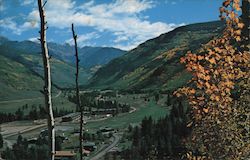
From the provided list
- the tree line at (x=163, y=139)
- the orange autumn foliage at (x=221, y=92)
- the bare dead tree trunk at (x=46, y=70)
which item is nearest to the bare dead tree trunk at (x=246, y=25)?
the orange autumn foliage at (x=221, y=92)

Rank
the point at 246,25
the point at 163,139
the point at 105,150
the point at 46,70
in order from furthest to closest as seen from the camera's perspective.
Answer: the point at 105,150 → the point at 163,139 → the point at 246,25 → the point at 46,70

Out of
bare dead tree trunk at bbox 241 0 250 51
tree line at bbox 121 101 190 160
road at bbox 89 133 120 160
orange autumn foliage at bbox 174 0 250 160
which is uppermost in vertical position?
bare dead tree trunk at bbox 241 0 250 51

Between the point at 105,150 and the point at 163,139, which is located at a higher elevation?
the point at 163,139

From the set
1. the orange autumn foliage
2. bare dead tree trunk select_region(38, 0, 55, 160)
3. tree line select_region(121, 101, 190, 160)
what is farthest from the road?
bare dead tree trunk select_region(38, 0, 55, 160)

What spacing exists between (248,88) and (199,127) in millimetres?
2531

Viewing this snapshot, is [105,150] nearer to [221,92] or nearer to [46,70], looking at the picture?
[221,92]

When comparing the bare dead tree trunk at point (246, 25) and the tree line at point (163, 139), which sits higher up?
the bare dead tree trunk at point (246, 25)

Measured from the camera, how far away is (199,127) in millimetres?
16156

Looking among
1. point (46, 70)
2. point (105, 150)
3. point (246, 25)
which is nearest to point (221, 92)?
point (246, 25)

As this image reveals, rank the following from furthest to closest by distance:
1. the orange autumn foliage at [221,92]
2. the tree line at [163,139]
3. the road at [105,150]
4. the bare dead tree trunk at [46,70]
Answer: the road at [105,150] → the tree line at [163,139] → the orange autumn foliage at [221,92] → the bare dead tree trunk at [46,70]

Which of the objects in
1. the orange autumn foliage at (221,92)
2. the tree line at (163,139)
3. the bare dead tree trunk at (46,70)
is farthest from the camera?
the tree line at (163,139)

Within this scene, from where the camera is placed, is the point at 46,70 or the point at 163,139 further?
the point at 163,139

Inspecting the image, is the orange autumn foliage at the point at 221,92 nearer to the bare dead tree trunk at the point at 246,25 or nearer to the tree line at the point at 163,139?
the bare dead tree trunk at the point at 246,25

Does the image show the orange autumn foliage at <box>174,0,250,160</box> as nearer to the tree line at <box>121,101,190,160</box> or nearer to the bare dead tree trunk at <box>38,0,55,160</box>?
the bare dead tree trunk at <box>38,0,55,160</box>
